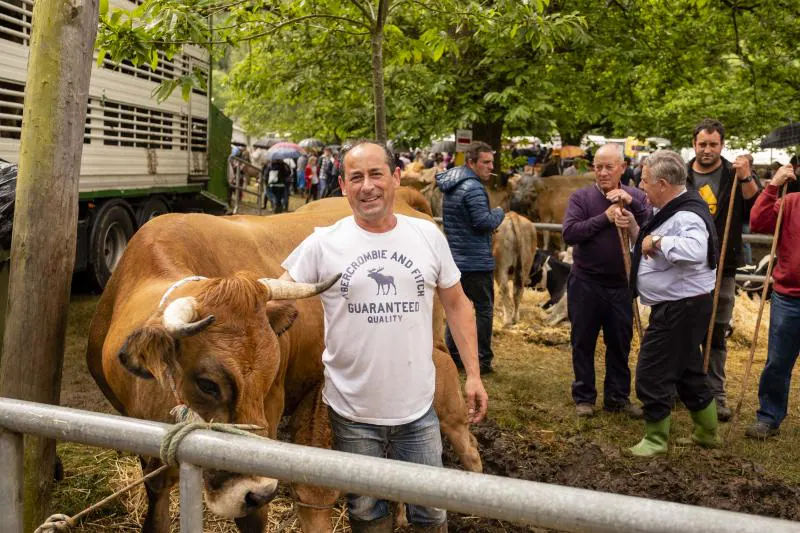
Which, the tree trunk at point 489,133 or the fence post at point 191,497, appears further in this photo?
the tree trunk at point 489,133

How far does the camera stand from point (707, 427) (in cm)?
546

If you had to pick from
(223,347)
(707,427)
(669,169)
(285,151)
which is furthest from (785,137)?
(285,151)

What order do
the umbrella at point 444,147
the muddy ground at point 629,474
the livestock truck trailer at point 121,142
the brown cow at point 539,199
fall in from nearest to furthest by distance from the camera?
the muddy ground at point 629,474 → the livestock truck trailer at point 121,142 → the brown cow at point 539,199 → the umbrella at point 444,147

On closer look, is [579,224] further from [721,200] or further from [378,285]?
[378,285]

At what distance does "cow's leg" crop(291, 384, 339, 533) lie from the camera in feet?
11.4

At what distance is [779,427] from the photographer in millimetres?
5852

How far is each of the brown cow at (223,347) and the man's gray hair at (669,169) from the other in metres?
1.73

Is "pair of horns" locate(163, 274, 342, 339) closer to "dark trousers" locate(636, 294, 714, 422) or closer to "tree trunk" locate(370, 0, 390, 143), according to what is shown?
"dark trousers" locate(636, 294, 714, 422)

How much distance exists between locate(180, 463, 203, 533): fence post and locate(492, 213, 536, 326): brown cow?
25.8 feet

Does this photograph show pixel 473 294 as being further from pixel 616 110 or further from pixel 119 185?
pixel 616 110

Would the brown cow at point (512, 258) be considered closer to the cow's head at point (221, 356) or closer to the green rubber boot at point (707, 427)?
the green rubber boot at point (707, 427)

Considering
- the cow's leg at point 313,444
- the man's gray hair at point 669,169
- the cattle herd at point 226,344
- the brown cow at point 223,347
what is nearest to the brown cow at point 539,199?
the cattle herd at point 226,344

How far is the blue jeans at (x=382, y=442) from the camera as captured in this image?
302 cm

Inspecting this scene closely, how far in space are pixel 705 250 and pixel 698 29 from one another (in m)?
9.50
